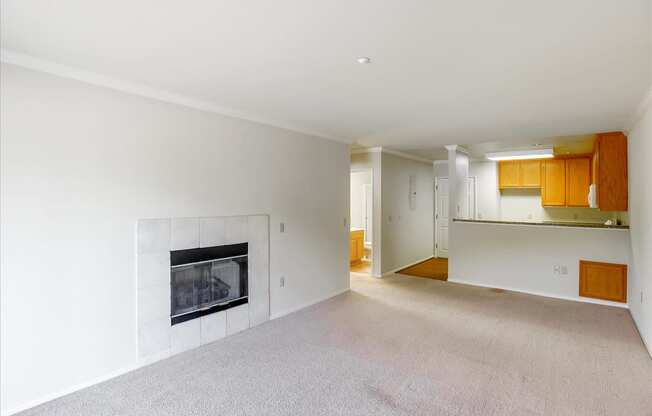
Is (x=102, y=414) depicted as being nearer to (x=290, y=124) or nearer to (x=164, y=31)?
(x=164, y=31)

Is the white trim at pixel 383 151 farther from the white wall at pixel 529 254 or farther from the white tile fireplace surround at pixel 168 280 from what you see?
the white tile fireplace surround at pixel 168 280

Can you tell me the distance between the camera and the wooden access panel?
453cm

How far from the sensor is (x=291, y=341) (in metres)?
3.41

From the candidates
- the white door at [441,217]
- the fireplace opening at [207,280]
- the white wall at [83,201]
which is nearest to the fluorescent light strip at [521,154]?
the white door at [441,217]

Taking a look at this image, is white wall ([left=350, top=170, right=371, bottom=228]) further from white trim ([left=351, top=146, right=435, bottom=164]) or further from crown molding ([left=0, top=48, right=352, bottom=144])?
crown molding ([left=0, top=48, right=352, bottom=144])

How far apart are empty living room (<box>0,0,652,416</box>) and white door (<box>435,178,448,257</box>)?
3.22m

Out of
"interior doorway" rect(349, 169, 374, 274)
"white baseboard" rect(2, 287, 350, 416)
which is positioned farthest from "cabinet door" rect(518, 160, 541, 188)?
"white baseboard" rect(2, 287, 350, 416)

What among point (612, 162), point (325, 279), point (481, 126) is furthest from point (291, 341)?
point (612, 162)

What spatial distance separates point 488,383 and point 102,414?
2.72 meters

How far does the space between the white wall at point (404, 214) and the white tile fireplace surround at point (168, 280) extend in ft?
9.52

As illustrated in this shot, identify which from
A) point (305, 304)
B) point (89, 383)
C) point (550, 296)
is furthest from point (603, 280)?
point (89, 383)

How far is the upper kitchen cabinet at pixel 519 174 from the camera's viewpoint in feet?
23.5

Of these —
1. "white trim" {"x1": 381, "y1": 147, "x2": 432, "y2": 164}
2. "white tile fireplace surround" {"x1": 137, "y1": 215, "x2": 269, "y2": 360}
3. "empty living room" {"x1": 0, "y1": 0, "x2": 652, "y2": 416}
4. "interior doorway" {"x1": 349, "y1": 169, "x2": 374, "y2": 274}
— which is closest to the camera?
"empty living room" {"x1": 0, "y1": 0, "x2": 652, "y2": 416}

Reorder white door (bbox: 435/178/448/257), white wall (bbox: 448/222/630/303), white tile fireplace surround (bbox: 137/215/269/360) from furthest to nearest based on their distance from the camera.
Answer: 1. white door (bbox: 435/178/448/257)
2. white wall (bbox: 448/222/630/303)
3. white tile fireplace surround (bbox: 137/215/269/360)
